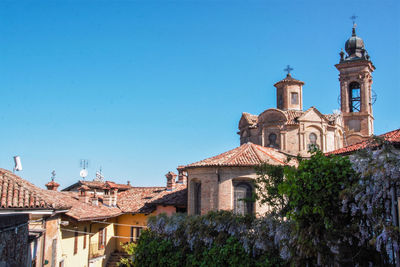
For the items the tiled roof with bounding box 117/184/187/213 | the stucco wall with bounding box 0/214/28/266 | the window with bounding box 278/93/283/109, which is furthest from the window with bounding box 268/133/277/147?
the stucco wall with bounding box 0/214/28/266

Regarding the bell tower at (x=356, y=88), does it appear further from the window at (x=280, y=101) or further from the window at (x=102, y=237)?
the window at (x=102, y=237)

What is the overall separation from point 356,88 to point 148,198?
2419 cm

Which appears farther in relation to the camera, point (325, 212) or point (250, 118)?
point (250, 118)

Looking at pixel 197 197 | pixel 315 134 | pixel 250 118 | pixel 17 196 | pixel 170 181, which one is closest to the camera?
pixel 17 196

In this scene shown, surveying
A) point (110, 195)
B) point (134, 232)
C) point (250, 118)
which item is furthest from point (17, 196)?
point (250, 118)

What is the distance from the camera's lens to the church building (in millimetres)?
22609

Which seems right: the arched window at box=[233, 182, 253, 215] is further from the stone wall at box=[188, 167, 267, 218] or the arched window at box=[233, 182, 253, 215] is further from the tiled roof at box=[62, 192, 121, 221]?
the tiled roof at box=[62, 192, 121, 221]

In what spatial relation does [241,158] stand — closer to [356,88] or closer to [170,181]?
[170,181]

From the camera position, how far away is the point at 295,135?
31.1 meters

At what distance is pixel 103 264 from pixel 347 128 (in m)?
26.7

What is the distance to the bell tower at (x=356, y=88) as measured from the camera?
3906 cm

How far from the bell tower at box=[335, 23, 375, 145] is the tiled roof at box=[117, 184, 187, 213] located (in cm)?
1860

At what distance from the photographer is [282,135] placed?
102 feet

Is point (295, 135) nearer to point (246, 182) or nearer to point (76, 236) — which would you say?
point (246, 182)
